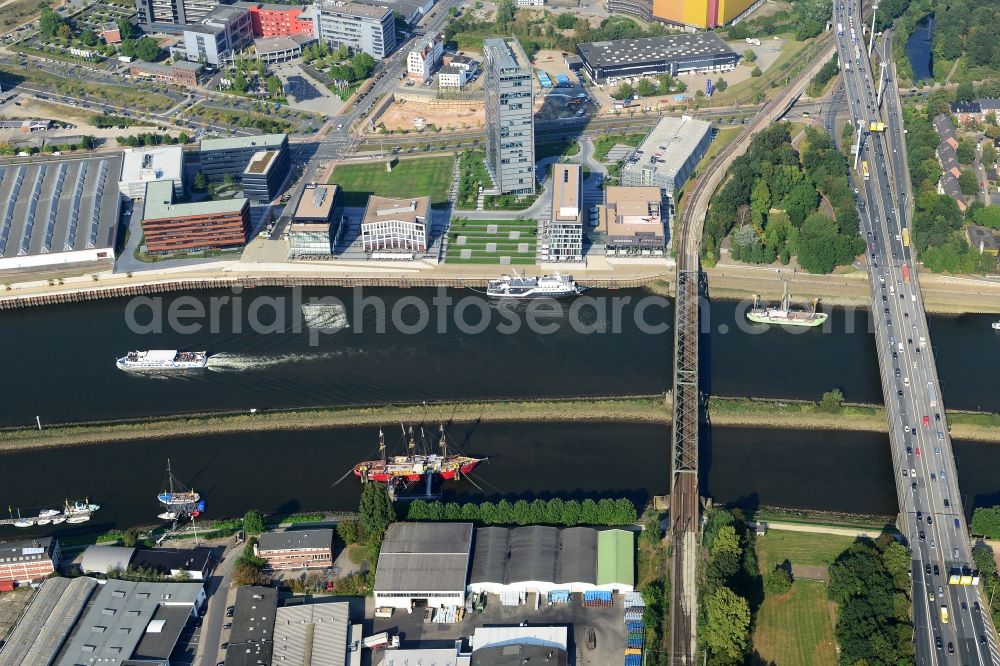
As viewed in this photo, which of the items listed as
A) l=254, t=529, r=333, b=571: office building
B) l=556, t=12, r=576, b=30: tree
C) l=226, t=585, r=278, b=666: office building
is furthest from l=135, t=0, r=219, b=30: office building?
l=226, t=585, r=278, b=666: office building

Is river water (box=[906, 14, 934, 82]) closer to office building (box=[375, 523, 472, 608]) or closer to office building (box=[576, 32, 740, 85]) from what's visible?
office building (box=[576, 32, 740, 85])

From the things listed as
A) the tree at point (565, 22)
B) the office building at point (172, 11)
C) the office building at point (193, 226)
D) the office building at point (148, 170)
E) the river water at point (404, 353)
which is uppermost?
the office building at point (172, 11)

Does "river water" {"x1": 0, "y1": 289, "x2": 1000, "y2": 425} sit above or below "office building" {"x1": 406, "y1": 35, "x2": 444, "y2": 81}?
below

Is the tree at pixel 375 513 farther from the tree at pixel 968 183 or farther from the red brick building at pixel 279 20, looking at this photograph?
the red brick building at pixel 279 20

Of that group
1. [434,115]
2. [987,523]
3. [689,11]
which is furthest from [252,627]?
[689,11]

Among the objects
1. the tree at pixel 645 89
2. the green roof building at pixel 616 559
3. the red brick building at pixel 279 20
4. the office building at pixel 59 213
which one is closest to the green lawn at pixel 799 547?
the green roof building at pixel 616 559

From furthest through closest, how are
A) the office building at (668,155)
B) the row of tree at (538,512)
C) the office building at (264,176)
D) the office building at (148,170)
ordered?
the office building at (148,170) → the office building at (668,155) → the office building at (264,176) → the row of tree at (538,512)
